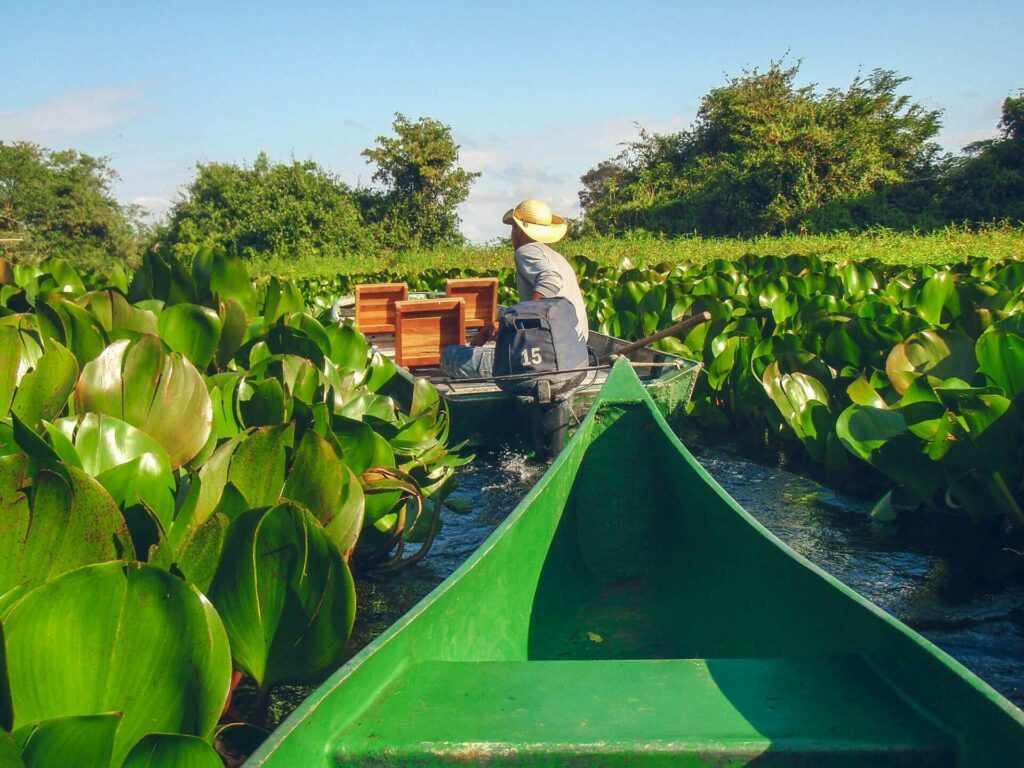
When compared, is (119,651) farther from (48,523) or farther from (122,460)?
(122,460)

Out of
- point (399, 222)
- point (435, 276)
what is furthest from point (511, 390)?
point (399, 222)

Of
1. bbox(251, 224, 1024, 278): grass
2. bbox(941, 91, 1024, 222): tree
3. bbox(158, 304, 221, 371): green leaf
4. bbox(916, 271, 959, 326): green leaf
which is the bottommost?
bbox(158, 304, 221, 371): green leaf

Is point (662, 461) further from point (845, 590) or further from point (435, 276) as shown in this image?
point (435, 276)

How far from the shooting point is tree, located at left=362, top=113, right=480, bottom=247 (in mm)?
30062

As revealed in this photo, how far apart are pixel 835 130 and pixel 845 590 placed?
24.1 metres

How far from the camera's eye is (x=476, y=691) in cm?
168

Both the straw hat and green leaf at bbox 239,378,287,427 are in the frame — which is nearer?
green leaf at bbox 239,378,287,427

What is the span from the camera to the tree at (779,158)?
902 inches

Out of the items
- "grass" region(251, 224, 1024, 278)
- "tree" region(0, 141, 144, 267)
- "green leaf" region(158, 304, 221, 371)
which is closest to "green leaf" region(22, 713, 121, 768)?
"green leaf" region(158, 304, 221, 371)

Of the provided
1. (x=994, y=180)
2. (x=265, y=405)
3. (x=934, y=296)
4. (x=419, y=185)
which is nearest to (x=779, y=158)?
(x=994, y=180)

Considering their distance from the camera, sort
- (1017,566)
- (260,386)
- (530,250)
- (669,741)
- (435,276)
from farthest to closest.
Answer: (435,276), (530,250), (1017,566), (260,386), (669,741)

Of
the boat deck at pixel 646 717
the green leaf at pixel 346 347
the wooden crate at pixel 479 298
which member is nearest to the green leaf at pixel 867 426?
the green leaf at pixel 346 347

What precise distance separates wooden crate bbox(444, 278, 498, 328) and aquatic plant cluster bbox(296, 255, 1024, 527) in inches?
37.1

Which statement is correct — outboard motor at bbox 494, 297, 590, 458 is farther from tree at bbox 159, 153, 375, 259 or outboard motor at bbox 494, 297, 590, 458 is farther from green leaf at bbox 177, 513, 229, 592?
tree at bbox 159, 153, 375, 259
